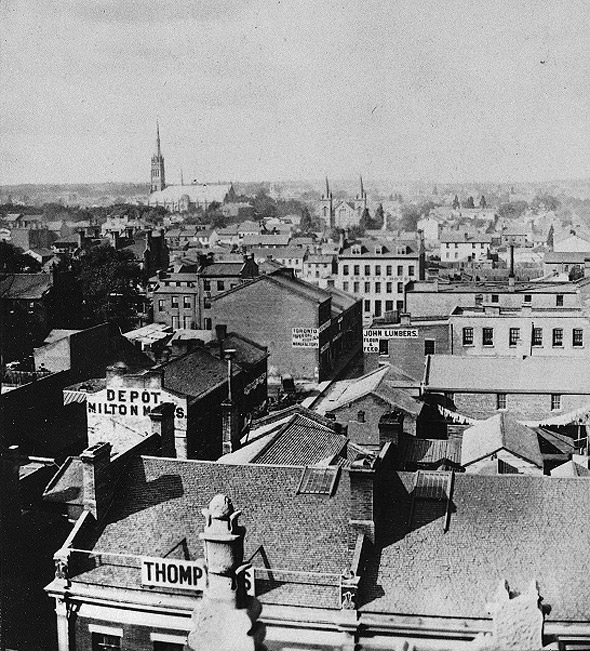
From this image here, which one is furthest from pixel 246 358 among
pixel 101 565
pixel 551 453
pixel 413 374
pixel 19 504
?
pixel 101 565

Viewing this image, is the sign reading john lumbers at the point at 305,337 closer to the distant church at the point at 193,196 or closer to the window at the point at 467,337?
the window at the point at 467,337

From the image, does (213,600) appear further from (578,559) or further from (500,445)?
(500,445)

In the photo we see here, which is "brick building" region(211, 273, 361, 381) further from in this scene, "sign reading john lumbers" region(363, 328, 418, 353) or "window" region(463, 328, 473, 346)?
"window" region(463, 328, 473, 346)

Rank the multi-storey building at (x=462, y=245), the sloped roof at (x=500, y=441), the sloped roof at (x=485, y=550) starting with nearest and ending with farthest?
1. the sloped roof at (x=485, y=550)
2. the sloped roof at (x=500, y=441)
3. the multi-storey building at (x=462, y=245)

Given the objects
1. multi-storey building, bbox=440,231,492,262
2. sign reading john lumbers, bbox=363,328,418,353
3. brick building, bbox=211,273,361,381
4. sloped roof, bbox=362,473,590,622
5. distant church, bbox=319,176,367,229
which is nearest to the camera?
sloped roof, bbox=362,473,590,622

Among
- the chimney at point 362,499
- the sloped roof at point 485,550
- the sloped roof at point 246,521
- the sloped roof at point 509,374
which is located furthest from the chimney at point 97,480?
the sloped roof at point 509,374

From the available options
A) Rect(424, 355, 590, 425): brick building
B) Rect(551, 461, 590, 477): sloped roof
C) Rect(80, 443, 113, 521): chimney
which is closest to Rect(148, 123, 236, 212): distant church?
Rect(424, 355, 590, 425): brick building
